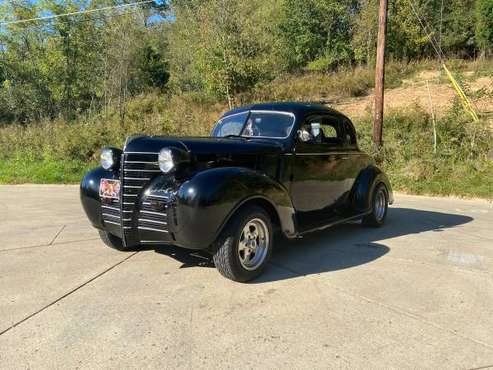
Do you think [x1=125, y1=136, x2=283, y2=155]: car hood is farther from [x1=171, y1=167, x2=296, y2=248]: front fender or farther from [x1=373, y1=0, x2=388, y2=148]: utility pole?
[x1=373, y1=0, x2=388, y2=148]: utility pole

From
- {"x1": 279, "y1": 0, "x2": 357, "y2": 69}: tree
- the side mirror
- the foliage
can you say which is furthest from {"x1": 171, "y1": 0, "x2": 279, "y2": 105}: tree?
the side mirror

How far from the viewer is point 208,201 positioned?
3.91 m

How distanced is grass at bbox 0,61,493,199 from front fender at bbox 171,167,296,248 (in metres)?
8.06

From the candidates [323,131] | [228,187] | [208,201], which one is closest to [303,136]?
[323,131]

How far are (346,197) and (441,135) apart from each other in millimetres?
7608

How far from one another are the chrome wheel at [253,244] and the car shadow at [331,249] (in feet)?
0.63

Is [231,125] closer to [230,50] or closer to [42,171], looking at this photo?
[42,171]

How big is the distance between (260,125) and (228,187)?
1.66m

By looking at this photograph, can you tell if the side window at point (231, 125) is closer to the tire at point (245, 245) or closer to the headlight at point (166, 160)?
the tire at point (245, 245)

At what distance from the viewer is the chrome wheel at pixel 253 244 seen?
434 cm

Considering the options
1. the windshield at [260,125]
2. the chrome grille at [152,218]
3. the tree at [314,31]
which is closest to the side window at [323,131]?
the windshield at [260,125]

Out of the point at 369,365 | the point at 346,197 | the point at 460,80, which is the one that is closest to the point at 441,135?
the point at 460,80

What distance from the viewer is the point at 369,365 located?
2.88 metres

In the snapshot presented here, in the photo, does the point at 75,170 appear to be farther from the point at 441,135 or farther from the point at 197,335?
the point at 197,335
